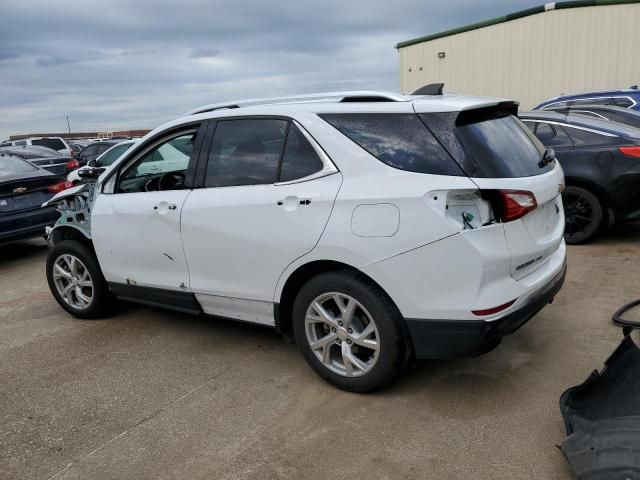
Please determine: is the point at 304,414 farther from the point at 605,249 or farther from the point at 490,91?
the point at 490,91

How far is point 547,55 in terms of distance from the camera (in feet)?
61.5

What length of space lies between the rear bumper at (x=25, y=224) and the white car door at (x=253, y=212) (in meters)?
4.43

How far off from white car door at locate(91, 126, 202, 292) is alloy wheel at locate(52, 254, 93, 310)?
363 millimetres

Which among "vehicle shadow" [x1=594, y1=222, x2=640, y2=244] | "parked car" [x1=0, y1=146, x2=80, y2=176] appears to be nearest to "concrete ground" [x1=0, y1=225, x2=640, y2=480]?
"vehicle shadow" [x1=594, y1=222, x2=640, y2=244]

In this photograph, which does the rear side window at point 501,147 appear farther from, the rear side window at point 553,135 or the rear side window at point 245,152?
the rear side window at point 553,135

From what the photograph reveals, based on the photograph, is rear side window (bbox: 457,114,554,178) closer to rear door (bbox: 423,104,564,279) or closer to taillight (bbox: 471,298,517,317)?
rear door (bbox: 423,104,564,279)

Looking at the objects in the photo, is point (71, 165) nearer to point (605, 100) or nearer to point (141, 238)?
point (141, 238)

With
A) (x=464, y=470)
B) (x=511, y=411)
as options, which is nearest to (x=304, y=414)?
(x=464, y=470)

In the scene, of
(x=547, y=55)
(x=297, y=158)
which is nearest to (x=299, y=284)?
(x=297, y=158)

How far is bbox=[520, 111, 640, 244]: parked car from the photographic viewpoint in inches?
235

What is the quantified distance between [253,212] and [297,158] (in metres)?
0.43

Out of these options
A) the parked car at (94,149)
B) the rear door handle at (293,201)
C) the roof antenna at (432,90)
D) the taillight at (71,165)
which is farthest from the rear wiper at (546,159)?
the parked car at (94,149)

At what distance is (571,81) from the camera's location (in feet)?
61.0

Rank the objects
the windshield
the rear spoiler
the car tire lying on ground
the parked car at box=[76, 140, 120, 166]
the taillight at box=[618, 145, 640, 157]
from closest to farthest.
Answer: the rear spoiler
the car tire lying on ground
the taillight at box=[618, 145, 640, 157]
the windshield
the parked car at box=[76, 140, 120, 166]
